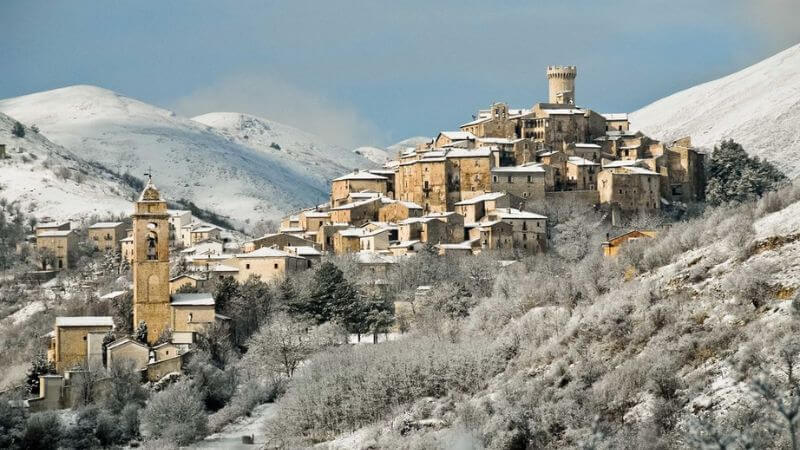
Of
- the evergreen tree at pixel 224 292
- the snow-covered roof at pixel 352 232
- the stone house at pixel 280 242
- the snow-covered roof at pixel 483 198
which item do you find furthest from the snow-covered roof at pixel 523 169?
the evergreen tree at pixel 224 292

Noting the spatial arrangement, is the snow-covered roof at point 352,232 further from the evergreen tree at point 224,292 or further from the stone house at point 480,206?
the evergreen tree at point 224,292

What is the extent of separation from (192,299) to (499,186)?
1171 inches

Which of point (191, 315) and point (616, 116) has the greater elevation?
point (616, 116)

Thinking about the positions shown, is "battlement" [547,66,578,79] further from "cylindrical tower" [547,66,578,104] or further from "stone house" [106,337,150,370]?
"stone house" [106,337,150,370]

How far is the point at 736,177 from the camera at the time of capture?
93875 mm

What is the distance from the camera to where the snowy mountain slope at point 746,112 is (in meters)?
119

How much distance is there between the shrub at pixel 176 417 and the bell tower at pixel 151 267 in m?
8.64

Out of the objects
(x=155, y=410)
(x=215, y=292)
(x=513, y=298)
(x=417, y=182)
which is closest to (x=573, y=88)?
(x=417, y=182)

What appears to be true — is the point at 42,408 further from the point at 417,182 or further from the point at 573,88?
the point at 573,88

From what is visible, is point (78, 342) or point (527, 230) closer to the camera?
point (78, 342)

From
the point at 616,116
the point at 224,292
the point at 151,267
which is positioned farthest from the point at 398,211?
the point at 151,267

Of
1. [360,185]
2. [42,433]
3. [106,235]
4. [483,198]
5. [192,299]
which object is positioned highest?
[360,185]

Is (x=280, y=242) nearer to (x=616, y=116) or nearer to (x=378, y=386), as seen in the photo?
(x=616, y=116)

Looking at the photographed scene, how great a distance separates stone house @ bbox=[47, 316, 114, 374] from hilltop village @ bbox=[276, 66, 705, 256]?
24.1 meters
